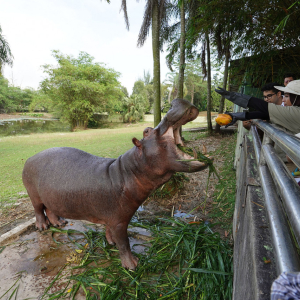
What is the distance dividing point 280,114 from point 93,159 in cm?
189

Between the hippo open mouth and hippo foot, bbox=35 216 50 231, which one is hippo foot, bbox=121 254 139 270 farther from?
hippo foot, bbox=35 216 50 231

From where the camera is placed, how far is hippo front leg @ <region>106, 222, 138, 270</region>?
6.48ft

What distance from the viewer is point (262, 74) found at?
567 cm

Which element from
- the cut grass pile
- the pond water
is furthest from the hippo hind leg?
the pond water

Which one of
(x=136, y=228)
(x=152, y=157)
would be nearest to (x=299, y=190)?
(x=152, y=157)

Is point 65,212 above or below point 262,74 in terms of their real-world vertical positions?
below

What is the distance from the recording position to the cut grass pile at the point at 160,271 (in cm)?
171

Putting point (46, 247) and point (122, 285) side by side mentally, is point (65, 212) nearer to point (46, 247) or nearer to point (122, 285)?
point (46, 247)

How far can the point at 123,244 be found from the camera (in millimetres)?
2014

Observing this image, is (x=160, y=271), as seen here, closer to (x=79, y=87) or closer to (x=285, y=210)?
(x=285, y=210)

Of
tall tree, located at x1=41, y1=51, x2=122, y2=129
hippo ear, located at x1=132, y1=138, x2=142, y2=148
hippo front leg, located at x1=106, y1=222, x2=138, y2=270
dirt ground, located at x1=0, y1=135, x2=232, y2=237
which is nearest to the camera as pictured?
hippo ear, located at x1=132, y1=138, x2=142, y2=148

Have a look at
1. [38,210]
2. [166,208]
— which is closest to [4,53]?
[38,210]

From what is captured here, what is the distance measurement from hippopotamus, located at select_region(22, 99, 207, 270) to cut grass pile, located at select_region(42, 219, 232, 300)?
0.15m

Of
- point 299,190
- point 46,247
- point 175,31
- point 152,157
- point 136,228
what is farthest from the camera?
point 175,31
